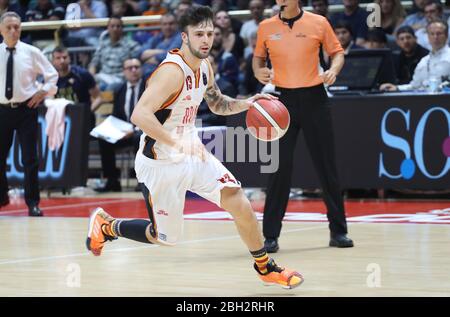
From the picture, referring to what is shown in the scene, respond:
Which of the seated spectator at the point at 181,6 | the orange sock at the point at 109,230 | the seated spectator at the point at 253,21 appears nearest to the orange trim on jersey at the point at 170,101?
the orange sock at the point at 109,230

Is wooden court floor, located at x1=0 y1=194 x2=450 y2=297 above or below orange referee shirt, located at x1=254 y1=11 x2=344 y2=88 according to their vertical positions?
below

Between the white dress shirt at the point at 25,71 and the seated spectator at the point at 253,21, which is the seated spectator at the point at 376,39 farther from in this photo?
the white dress shirt at the point at 25,71

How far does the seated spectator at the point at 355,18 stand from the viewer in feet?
57.2

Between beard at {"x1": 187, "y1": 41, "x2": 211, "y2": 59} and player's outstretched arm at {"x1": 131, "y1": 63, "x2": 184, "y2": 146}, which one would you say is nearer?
player's outstretched arm at {"x1": 131, "y1": 63, "x2": 184, "y2": 146}

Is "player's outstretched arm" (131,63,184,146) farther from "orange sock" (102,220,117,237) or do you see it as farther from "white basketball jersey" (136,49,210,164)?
"orange sock" (102,220,117,237)

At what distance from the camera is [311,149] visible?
10.2 m

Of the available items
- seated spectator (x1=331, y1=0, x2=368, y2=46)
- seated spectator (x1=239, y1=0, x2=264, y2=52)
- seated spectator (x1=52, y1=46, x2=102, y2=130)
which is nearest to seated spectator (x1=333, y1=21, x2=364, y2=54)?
seated spectator (x1=331, y1=0, x2=368, y2=46)

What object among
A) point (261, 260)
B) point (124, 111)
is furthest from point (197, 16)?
point (124, 111)

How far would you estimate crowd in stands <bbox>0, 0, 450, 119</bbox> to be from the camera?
54.2ft

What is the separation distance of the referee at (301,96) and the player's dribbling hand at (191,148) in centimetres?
238

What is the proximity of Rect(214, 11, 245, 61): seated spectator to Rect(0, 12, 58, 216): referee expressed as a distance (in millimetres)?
5255

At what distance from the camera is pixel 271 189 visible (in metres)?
10.1

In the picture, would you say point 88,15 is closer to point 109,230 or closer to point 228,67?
point 228,67

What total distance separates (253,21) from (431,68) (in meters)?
4.78
